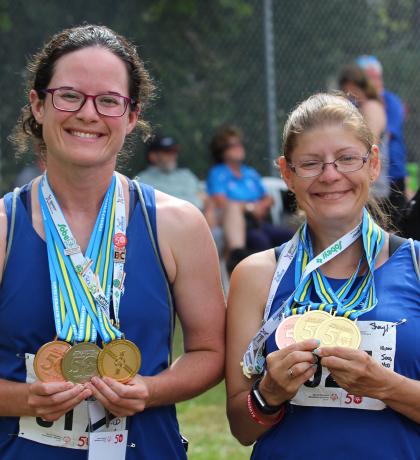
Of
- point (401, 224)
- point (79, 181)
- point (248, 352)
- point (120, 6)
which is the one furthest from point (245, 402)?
point (120, 6)

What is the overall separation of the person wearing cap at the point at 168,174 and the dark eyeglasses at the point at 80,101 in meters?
6.45

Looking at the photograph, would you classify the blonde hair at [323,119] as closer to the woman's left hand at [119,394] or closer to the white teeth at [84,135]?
the white teeth at [84,135]

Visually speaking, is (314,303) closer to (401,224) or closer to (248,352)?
(248,352)

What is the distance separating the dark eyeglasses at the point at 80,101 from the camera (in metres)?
3.28

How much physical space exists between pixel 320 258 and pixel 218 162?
6.83m

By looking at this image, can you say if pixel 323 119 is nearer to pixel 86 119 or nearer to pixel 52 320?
pixel 86 119

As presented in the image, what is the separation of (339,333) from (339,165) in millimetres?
607

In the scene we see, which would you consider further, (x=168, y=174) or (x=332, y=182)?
(x=168, y=174)

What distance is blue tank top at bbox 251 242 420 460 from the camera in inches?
124

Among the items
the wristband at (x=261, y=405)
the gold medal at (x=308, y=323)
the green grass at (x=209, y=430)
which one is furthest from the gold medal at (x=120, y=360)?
the green grass at (x=209, y=430)

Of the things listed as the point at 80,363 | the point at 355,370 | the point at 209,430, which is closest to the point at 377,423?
the point at 355,370

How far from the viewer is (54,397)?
3.06 meters

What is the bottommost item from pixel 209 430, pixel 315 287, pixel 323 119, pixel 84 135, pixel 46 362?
pixel 209 430

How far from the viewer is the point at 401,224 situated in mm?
4461
